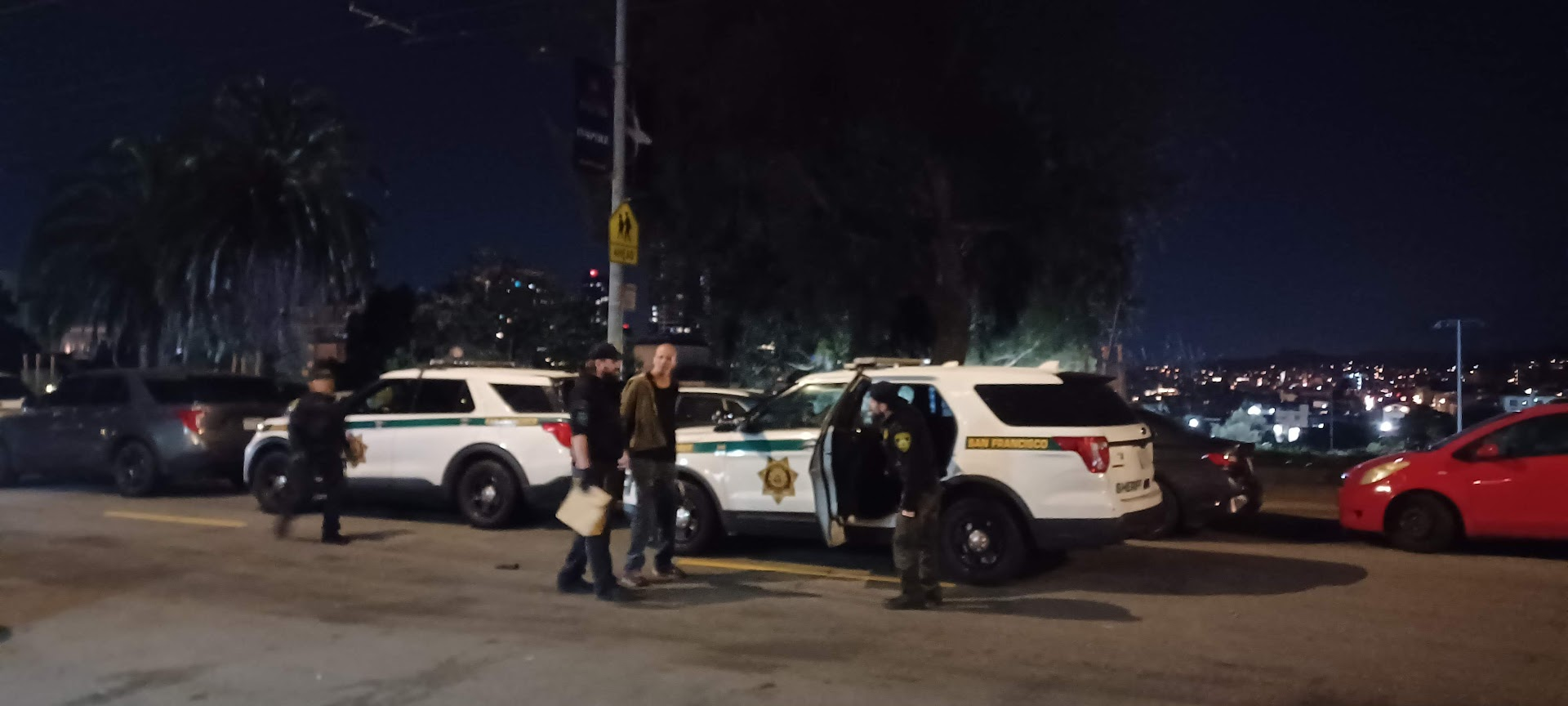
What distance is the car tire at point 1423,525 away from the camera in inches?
427

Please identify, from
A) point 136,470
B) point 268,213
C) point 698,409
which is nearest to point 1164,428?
point 698,409

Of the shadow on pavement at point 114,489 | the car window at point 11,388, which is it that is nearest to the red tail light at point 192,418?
the shadow on pavement at point 114,489

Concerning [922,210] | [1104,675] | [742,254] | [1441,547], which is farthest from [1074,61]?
[1104,675]

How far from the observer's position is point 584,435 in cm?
846

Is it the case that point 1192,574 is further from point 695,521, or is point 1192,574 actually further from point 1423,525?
point 695,521

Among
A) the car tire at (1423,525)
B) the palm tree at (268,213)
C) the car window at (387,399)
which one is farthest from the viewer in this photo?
the palm tree at (268,213)

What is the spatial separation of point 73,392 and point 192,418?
211cm

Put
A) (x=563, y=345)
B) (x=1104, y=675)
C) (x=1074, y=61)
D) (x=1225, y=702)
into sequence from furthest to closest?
1. (x=563, y=345)
2. (x=1074, y=61)
3. (x=1104, y=675)
4. (x=1225, y=702)

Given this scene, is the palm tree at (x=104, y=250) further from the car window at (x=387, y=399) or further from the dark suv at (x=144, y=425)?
the car window at (x=387, y=399)

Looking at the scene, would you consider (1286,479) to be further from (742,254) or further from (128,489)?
(128,489)

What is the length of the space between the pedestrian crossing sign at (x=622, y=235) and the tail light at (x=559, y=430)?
3645 mm

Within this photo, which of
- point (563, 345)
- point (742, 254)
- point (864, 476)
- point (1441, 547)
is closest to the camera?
point (864, 476)

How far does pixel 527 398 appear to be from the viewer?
12.3m

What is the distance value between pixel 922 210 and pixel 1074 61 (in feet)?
9.55
